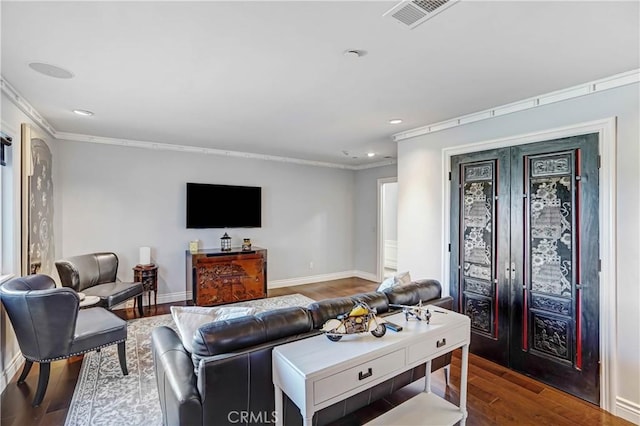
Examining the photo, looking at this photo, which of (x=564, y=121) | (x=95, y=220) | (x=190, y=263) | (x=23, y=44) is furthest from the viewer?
(x=190, y=263)

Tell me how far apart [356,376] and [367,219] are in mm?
5306

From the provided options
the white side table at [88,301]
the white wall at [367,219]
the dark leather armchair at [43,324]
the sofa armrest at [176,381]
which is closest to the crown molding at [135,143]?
the white wall at [367,219]

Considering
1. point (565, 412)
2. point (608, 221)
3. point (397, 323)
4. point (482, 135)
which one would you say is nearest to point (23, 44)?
point (397, 323)

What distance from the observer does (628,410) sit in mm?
2334

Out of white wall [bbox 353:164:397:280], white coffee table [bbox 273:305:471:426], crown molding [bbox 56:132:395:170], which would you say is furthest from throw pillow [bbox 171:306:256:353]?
white wall [bbox 353:164:397:280]

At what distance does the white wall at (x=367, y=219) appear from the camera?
21.7 feet

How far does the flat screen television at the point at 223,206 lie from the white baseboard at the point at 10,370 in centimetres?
256

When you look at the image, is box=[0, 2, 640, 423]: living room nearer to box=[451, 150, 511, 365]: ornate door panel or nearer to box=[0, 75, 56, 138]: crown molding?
box=[0, 75, 56, 138]: crown molding

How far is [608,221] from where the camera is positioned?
245cm

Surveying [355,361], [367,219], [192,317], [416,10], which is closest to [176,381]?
[192,317]

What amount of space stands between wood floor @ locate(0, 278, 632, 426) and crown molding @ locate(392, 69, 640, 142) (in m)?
2.40

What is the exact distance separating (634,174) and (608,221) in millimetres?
368

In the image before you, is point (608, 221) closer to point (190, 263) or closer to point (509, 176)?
point (509, 176)

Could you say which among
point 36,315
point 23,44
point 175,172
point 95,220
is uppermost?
point 23,44
